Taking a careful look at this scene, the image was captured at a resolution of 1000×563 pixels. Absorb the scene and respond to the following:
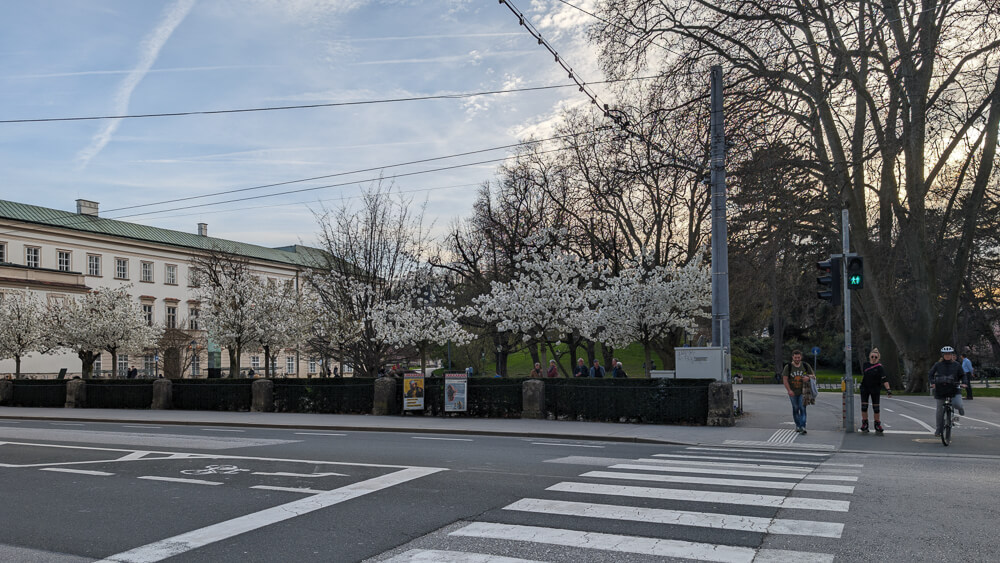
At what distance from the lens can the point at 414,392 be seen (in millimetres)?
22203

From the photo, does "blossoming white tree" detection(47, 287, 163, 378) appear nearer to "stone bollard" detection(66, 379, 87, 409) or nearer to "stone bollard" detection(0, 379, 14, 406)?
"stone bollard" detection(0, 379, 14, 406)

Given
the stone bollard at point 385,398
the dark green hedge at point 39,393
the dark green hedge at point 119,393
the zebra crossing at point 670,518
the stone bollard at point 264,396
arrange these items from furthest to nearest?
the dark green hedge at point 39,393, the dark green hedge at point 119,393, the stone bollard at point 264,396, the stone bollard at point 385,398, the zebra crossing at point 670,518

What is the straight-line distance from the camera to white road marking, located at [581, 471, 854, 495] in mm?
8719

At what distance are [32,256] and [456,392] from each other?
54.6 metres

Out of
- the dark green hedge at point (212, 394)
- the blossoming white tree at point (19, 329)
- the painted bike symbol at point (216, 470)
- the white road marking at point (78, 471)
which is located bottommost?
the dark green hedge at point (212, 394)

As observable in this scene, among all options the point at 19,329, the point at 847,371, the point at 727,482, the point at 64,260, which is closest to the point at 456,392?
the point at 847,371

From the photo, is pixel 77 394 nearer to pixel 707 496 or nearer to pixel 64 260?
pixel 707 496

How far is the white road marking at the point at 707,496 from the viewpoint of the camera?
7727mm

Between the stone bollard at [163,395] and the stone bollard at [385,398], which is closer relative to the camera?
the stone bollard at [385,398]

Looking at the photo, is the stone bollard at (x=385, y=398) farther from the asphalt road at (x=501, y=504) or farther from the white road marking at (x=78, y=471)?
the white road marking at (x=78, y=471)

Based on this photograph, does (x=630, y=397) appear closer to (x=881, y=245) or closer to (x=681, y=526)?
(x=681, y=526)

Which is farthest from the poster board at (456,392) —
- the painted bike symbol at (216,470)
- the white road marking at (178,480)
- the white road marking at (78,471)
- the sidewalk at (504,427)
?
the white road marking at (178,480)

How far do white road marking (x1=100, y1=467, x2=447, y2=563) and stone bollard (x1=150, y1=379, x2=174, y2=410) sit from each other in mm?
21988

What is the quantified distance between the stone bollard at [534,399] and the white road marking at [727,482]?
400 inches
